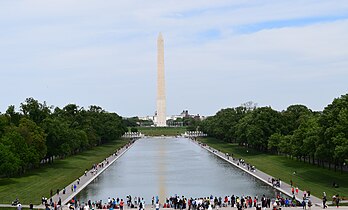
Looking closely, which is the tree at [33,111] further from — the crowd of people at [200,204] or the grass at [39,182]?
the crowd of people at [200,204]

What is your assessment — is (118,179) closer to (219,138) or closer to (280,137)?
(280,137)

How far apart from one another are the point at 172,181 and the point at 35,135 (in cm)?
1673

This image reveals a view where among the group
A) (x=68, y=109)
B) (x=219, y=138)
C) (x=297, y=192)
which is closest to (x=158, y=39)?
(x=219, y=138)

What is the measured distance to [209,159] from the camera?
250ft

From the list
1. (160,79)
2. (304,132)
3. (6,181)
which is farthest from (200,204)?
(160,79)

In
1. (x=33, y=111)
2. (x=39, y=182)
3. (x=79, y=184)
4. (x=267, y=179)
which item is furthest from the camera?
(x=33, y=111)

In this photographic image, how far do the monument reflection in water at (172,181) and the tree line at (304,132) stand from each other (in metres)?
6.96

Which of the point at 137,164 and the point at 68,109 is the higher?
the point at 68,109

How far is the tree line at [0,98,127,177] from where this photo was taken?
164ft

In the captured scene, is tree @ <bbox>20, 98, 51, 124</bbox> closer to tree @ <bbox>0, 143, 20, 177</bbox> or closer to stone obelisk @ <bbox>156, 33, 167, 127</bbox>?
tree @ <bbox>0, 143, 20, 177</bbox>

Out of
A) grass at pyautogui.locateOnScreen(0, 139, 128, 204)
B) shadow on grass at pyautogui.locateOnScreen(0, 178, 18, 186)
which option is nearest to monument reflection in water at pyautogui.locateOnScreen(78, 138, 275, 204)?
grass at pyautogui.locateOnScreen(0, 139, 128, 204)

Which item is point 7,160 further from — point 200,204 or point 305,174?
point 305,174

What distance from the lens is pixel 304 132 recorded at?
6259 centimetres

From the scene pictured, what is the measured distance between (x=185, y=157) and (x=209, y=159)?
483 cm
